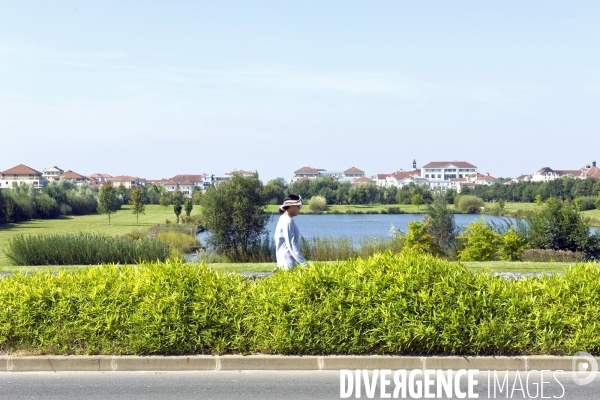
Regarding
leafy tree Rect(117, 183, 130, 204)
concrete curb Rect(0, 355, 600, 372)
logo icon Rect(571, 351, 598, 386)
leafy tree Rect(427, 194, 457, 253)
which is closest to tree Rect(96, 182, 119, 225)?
leafy tree Rect(117, 183, 130, 204)

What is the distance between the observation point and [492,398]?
6516mm

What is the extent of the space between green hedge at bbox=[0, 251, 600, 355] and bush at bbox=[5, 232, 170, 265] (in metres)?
12.0

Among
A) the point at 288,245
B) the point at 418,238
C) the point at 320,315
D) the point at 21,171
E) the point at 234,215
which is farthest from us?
the point at 21,171

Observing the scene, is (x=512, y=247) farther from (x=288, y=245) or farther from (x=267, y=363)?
(x=267, y=363)

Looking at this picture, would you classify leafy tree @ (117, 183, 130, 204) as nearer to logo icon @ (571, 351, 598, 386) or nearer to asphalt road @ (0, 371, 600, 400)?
asphalt road @ (0, 371, 600, 400)

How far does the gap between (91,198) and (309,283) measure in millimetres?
77851

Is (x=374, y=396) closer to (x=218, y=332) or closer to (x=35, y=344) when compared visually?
(x=218, y=332)

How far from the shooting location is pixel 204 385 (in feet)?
22.6

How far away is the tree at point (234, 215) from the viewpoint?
27.2 meters

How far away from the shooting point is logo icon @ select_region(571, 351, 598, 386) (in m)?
7.17

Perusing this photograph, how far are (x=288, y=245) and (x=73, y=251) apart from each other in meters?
13.1

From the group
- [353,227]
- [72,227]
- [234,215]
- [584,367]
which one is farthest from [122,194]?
A: [584,367]

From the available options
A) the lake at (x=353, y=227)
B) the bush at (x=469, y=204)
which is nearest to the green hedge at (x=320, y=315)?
the lake at (x=353, y=227)

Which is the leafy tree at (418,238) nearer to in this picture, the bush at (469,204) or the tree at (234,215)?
the tree at (234,215)
